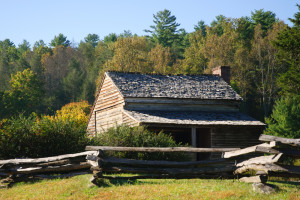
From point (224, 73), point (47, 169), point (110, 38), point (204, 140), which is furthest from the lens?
point (110, 38)

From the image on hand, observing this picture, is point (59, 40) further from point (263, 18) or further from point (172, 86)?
point (172, 86)

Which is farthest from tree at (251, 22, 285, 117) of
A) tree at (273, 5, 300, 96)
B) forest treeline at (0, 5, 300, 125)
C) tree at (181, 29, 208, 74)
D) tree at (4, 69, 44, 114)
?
tree at (4, 69, 44, 114)

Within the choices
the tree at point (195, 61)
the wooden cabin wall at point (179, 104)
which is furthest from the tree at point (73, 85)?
the wooden cabin wall at point (179, 104)

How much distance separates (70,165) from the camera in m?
14.4

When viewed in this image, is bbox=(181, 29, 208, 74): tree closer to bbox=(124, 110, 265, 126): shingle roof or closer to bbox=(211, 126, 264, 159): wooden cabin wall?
bbox=(124, 110, 265, 126): shingle roof

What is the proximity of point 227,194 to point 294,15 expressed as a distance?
2470 centimetres

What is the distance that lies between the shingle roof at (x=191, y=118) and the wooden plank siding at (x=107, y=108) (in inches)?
86.2

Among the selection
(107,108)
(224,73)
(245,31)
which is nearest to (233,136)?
(224,73)

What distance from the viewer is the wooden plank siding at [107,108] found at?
27.5 m

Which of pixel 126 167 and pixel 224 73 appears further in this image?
pixel 224 73

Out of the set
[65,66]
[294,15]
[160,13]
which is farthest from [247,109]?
[65,66]

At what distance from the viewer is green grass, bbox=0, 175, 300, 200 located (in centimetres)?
1108

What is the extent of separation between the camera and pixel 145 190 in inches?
465

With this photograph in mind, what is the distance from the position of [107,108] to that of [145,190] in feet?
59.7
